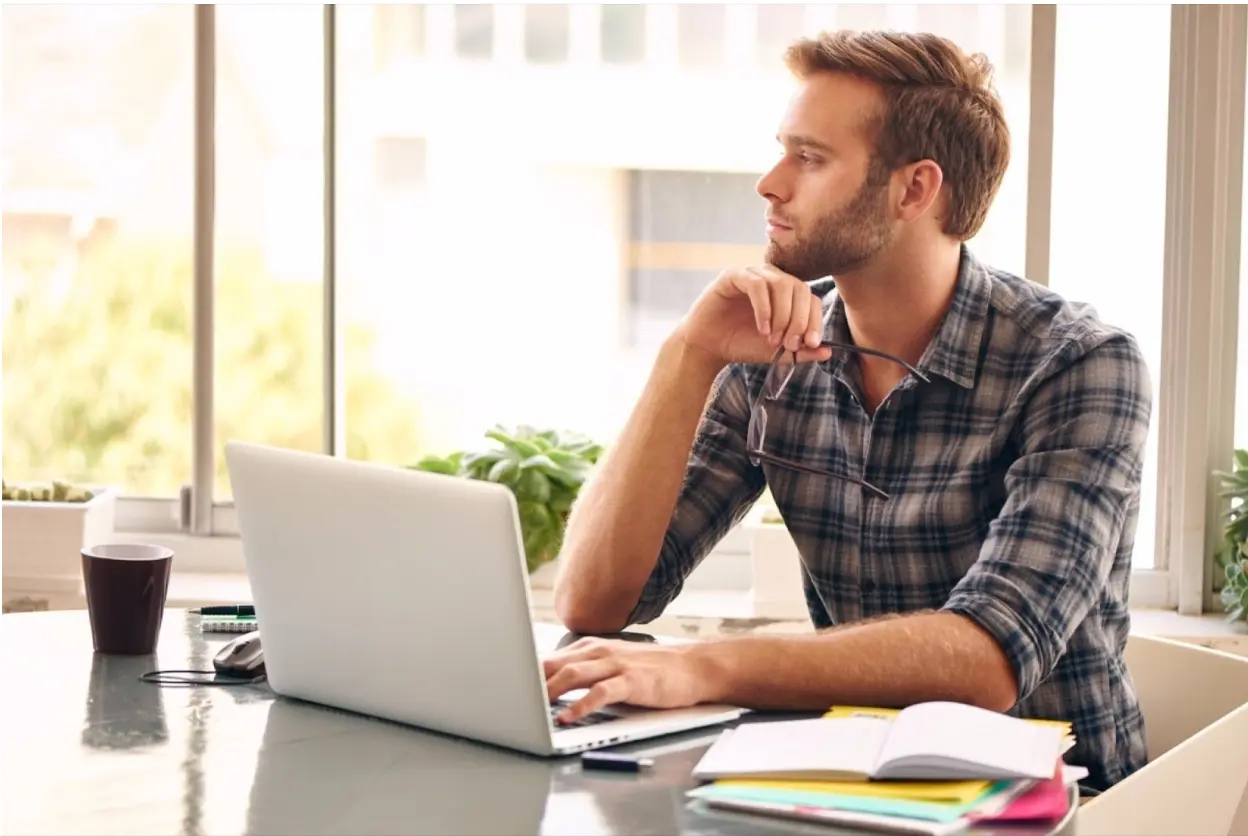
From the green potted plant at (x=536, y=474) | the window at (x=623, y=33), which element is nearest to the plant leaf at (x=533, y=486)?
the green potted plant at (x=536, y=474)

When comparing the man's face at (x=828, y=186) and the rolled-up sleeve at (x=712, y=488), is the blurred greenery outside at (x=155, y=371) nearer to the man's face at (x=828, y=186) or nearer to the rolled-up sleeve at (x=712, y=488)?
the rolled-up sleeve at (x=712, y=488)

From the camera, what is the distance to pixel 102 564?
1.56 m

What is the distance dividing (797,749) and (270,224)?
2.13 meters

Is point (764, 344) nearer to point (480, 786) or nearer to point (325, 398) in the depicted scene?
→ point (480, 786)

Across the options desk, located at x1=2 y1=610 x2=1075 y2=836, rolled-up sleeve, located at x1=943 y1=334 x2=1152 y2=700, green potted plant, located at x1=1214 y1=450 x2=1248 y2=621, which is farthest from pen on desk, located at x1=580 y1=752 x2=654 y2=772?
green potted plant, located at x1=1214 y1=450 x2=1248 y2=621

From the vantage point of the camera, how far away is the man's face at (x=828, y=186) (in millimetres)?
1925

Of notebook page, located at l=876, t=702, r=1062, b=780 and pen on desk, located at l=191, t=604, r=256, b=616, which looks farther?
pen on desk, located at l=191, t=604, r=256, b=616

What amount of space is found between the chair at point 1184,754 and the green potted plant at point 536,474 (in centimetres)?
119

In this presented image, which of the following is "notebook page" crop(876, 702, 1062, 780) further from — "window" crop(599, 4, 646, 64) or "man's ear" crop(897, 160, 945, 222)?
"window" crop(599, 4, 646, 64)

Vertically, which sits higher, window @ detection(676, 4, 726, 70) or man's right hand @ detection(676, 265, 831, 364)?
window @ detection(676, 4, 726, 70)

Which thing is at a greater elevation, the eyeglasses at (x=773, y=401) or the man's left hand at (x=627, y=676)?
the eyeglasses at (x=773, y=401)

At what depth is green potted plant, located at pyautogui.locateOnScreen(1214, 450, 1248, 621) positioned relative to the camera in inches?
105

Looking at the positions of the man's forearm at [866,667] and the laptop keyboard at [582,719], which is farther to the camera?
the man's forearm at [866,667]

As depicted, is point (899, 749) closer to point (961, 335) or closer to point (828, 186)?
point (961, 335)
